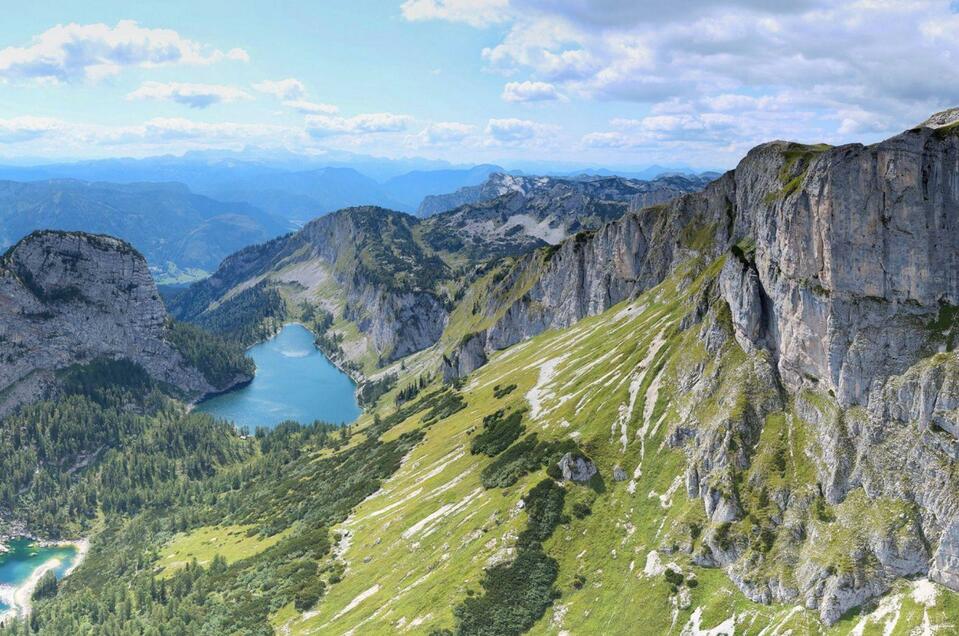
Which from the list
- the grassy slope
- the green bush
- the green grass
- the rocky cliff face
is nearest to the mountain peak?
the rocky cliff face

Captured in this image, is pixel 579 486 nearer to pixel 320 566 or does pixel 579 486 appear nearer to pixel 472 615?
pixel 472 615

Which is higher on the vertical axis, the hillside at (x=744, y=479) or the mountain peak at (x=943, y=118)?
the mountain peak at (x=943, y=118)

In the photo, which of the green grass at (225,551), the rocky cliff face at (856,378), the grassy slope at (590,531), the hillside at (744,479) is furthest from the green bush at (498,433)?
the green grass at (225,551)

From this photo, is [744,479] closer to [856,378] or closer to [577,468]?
[856,378]

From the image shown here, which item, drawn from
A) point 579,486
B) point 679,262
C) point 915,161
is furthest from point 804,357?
point 679,262

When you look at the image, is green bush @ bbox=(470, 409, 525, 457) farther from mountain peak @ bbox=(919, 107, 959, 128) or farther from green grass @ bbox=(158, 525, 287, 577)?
mountain peak @ bbox=(919, 107, 959, 128)

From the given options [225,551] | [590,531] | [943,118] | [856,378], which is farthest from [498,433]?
[943,118]

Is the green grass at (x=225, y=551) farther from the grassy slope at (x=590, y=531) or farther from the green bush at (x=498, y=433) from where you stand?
the green bush at (x=498, y=433)
